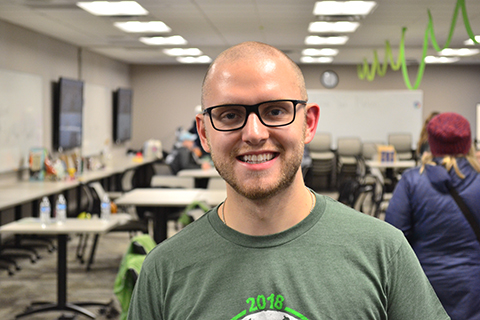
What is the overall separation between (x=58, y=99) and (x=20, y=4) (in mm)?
2540

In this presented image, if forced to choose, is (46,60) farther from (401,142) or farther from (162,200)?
(401,142)

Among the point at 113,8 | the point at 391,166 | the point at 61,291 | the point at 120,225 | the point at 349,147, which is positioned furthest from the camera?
the point at 349,147

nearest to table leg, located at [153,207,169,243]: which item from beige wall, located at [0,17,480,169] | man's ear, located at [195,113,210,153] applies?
man's ear, located at [195,113,210,153]

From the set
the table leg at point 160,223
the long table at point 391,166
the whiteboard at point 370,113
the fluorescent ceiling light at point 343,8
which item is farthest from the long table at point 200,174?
the whiteboard at point 370,113

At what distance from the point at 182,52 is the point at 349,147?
167 inches

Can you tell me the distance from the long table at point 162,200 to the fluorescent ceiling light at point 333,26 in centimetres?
267

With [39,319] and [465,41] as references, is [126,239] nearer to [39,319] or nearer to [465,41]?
[39,319]

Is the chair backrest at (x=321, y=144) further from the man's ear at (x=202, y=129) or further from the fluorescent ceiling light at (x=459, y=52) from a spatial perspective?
the man's ear at (x=202, y=129)

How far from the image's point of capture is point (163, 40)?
8.73 meters

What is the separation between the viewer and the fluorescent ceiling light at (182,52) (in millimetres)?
9812

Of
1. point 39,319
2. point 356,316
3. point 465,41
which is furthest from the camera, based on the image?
point 465,41

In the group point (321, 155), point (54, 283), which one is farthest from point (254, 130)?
point (321, 155)

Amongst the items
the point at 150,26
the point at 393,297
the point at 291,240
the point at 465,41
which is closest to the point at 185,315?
the point at 291,240

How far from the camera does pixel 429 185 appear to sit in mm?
2447
